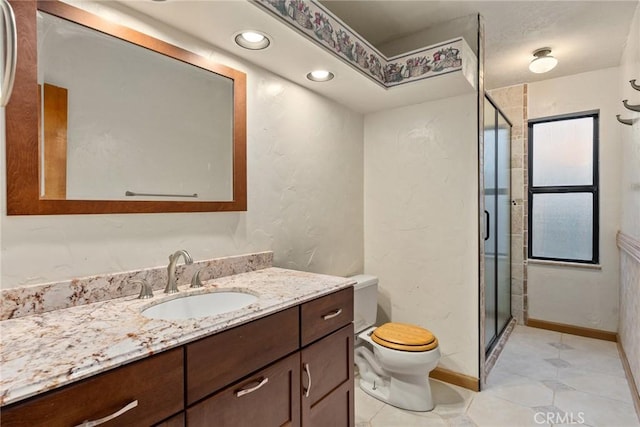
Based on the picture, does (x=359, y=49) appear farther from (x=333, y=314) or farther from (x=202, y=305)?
(x=202, y=305)

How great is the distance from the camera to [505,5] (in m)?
2.04

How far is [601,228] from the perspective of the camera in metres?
3.06

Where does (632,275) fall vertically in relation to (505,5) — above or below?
below

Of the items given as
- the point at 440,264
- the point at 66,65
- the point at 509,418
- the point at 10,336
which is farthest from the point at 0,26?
the point at 509,418

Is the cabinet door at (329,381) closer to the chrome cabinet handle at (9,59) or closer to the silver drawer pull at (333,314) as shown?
the silver drawer pull at (333,314)

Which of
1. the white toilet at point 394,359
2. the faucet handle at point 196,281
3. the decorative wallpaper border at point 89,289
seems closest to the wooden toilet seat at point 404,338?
the white toilet at point 394,359

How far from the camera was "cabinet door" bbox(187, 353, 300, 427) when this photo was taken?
0.96 metres

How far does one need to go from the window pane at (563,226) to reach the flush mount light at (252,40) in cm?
310

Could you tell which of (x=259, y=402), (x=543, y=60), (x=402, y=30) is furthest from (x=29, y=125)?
(x=543, y=60)

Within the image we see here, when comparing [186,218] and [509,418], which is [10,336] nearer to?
[186,218]

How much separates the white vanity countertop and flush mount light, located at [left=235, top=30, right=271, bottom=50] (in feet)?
3.67

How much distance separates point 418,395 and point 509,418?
→ 0.51 meters

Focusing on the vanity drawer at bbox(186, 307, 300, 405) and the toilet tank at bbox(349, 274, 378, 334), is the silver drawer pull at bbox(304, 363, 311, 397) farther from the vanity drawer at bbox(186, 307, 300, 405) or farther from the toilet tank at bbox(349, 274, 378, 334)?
the toilet tank at bbox(349, 274, 378, 334)

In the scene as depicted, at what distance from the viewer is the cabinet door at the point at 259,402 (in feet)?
3.15
